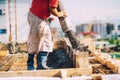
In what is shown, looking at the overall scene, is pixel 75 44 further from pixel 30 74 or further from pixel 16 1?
pixel 16 1

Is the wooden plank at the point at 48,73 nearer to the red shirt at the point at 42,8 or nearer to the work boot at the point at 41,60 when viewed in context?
the work boot at the point at 41,60

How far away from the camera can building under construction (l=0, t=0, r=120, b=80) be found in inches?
172

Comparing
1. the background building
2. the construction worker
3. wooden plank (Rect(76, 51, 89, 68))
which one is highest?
the construction worker

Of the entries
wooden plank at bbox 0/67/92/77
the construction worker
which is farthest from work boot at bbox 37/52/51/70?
wooden plank at bbox 0/67/92/77

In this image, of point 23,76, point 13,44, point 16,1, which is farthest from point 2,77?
point 16,1

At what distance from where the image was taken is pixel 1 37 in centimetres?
2569

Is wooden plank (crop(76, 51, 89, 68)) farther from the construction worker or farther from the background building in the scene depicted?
the background building

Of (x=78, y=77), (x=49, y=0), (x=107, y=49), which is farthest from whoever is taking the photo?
(x=107, y=49)

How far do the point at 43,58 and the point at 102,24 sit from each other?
560 ft

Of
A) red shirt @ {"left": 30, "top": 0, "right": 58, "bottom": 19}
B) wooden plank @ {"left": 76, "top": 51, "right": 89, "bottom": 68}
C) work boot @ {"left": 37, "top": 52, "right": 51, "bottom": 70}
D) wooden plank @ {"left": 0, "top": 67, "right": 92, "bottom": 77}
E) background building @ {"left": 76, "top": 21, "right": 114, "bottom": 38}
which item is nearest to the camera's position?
wooden plank @ {"left": 0, "top": 67, "right": 92, "bottom": 77}

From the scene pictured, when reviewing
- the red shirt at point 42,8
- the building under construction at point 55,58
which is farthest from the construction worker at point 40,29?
the building under construction at point 55,58

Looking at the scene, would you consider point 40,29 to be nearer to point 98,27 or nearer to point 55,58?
point 55,58

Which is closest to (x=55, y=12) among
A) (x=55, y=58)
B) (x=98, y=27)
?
(x=55, y=58)

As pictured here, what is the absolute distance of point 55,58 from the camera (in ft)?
30.1
